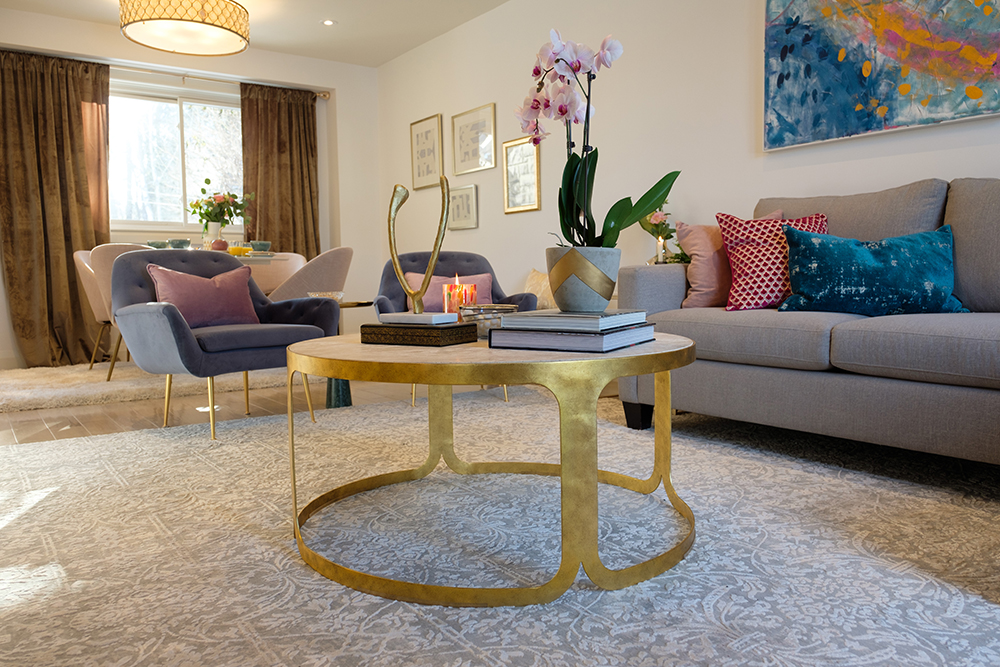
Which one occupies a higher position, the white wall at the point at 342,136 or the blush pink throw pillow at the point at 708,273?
the white wall at the point at 342,136

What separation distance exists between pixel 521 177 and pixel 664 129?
1.34m

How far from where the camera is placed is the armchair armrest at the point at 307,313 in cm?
327

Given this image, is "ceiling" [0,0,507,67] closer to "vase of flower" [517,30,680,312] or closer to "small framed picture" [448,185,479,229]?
"small framed picture" [448,185,479,229]

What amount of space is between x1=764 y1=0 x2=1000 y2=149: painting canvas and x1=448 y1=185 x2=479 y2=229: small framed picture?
2.63 m

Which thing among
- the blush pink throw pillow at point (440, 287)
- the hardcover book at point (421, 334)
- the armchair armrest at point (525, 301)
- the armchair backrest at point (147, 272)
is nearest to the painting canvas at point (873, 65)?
the armchair armrest at point (525, 301)

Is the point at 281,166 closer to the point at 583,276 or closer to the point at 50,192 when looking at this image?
the point at 50,192

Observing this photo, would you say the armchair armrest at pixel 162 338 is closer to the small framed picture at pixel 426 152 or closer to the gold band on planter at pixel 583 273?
the gold band on planter at pixel 583 273

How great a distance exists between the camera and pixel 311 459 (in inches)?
92.8

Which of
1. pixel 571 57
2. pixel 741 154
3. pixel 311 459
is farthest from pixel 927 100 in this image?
pixel 311 459

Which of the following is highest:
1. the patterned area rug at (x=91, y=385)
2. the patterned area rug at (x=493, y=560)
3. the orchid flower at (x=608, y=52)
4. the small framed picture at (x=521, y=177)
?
the small framed picture at (x=521, y=177)

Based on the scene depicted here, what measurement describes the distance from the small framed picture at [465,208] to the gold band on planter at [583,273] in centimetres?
408

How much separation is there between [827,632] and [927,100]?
8.19 ft

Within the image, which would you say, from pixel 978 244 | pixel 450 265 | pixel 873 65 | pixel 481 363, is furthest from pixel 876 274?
pixel 450 265

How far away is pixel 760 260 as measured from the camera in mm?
2695
